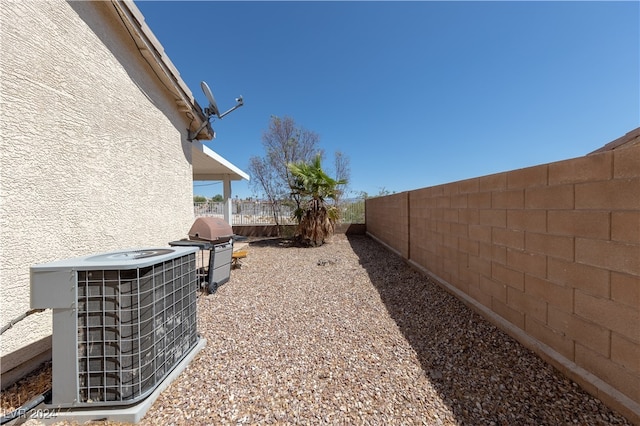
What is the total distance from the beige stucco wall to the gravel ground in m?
1.77

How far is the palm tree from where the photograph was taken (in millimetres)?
9219

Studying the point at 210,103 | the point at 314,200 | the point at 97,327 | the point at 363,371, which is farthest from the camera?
the point at 314,200

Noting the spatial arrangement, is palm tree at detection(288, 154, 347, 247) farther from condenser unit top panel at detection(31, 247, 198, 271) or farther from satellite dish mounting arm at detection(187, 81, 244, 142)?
condenser unit top panel at detection(31, 247, 198, 271)

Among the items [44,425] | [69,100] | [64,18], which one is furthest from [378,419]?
[64,18]

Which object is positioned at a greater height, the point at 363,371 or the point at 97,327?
the point at 97,327

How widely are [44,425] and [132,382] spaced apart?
644mm

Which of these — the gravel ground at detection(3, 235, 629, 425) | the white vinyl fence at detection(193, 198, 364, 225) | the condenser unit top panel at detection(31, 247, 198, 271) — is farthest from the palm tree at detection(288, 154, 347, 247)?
the condenser unit top panel at detection(31, 247, 198, 271)

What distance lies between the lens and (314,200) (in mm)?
9422

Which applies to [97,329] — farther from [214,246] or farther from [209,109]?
[209,109]

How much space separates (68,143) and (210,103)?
3.54 meters

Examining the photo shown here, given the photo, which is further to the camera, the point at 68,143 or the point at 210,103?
the point at 210,103

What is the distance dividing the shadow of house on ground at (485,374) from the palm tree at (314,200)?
234 inches

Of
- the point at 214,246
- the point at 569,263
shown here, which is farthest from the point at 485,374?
the point at 214,246

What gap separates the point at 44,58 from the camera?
8.57 ft
